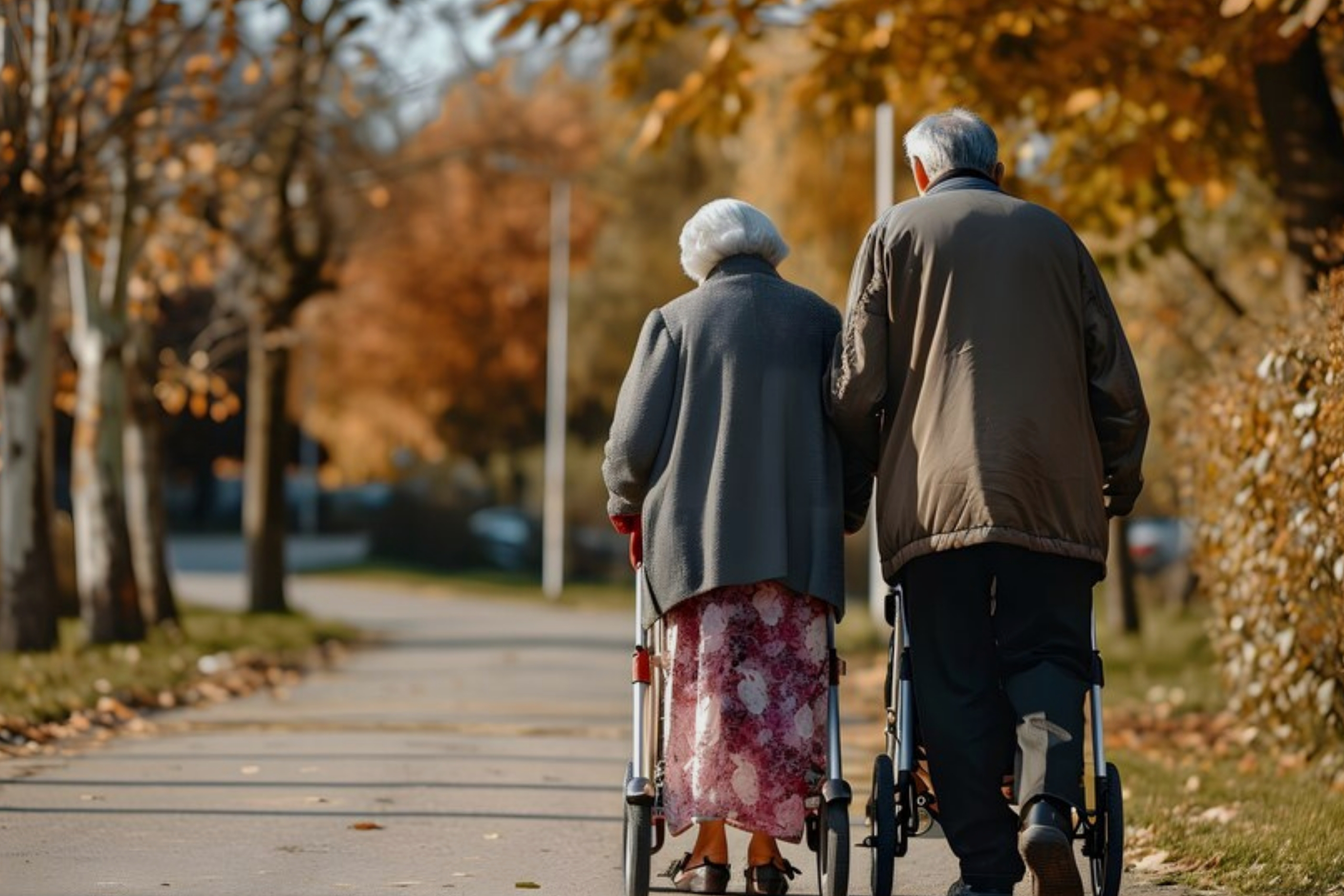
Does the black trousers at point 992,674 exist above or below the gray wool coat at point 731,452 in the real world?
below

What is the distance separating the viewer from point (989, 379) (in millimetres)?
5723

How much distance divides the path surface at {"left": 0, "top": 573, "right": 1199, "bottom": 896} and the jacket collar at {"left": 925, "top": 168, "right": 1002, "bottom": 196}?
2.07 m

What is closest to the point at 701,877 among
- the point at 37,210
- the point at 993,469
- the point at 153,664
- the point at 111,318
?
the point at 993,469

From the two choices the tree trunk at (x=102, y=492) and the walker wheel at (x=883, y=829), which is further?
the tree trunk at (x=102, y=492)

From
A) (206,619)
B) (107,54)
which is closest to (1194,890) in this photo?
(107,54)

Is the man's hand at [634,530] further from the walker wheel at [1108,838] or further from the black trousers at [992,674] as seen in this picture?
the walker wheel at [1108,838]

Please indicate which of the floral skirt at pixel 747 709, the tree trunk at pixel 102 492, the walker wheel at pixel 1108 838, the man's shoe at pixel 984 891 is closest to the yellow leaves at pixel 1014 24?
the floral skirt at pixel 747 709

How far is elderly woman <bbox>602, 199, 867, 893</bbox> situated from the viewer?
608cm

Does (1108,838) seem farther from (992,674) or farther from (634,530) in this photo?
(634,530)

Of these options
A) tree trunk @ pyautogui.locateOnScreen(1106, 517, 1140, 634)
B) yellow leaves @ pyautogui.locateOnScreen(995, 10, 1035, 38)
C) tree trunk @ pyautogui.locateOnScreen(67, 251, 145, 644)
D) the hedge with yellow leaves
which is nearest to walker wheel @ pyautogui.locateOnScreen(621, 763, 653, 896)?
the hedge with yellow leaves

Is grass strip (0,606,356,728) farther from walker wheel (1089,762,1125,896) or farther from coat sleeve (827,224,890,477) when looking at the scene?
walker wheel (1089,762,1125,896)

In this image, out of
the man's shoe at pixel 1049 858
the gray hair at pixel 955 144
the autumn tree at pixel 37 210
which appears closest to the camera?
the man's shoe at pixel 1049 858

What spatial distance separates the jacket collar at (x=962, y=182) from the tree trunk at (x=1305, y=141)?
6.25 metres

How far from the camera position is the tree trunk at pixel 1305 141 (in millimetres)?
11906
